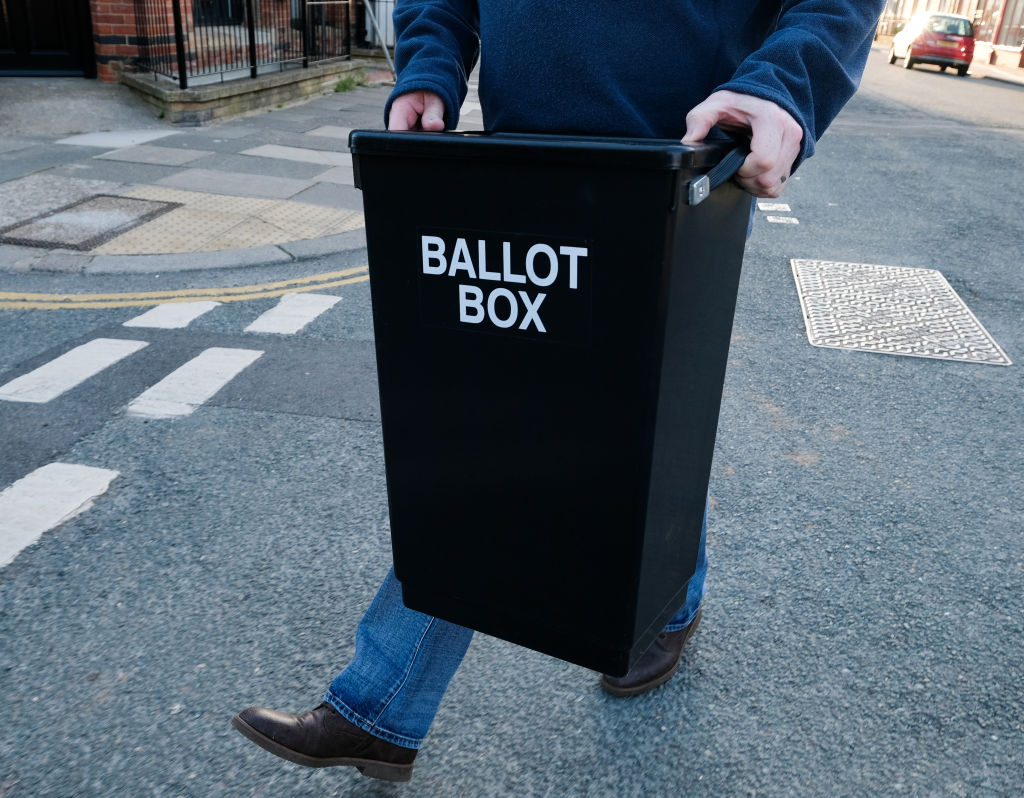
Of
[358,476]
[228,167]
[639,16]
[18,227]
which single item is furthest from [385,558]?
[228,167]

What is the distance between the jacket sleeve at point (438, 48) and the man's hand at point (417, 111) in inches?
0.5

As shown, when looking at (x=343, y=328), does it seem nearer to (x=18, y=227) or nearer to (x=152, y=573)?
(x=152, y=573)

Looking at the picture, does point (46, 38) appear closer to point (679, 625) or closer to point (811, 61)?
point (679, 625)

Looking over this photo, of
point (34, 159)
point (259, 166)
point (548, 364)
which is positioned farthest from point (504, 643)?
point (34, 159)

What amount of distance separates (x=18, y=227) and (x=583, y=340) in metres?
5.73

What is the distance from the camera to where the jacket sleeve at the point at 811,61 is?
1.43m

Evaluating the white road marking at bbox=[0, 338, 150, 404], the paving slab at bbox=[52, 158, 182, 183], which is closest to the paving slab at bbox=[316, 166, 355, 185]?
the paving slab at bbox=[52, 158, 182, 183]

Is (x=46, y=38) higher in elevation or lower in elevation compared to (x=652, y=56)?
lower

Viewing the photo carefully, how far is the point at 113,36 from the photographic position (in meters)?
10.4

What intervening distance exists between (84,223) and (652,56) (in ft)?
18.1

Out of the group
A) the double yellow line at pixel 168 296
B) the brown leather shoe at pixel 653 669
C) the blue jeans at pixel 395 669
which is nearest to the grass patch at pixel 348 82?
the double yellow line at pixel 168 296

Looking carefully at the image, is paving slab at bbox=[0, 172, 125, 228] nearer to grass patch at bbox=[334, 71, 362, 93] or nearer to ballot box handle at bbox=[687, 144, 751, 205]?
ballot box handle at bbox=[687, 144, 751, 205]

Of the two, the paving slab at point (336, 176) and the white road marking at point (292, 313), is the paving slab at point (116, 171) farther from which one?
the white road marking at point (292, 313)

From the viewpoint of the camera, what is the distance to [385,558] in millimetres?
2787
